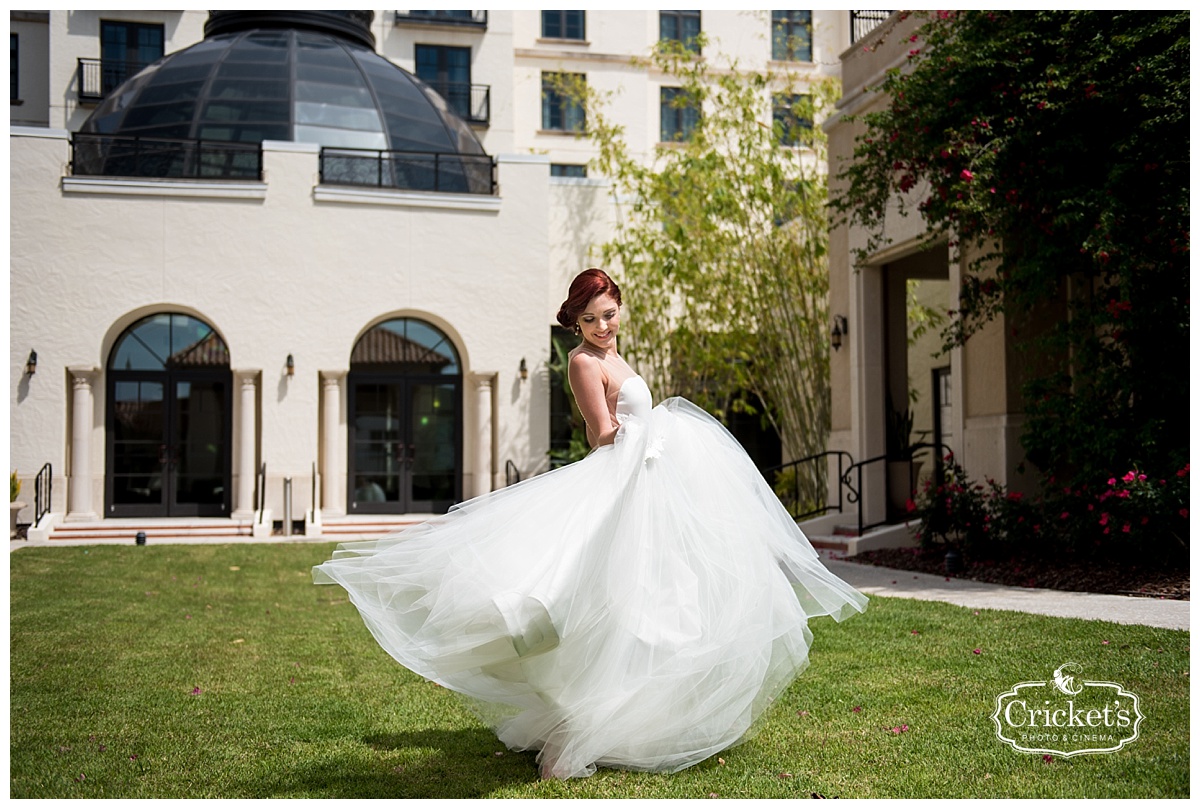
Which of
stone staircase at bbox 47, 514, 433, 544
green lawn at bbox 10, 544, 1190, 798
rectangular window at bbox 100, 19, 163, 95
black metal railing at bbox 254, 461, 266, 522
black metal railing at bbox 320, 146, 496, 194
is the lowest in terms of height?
stone staircase at bbox 47, 514, 433, 544

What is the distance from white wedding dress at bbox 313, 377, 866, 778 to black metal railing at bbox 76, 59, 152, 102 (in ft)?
82.1

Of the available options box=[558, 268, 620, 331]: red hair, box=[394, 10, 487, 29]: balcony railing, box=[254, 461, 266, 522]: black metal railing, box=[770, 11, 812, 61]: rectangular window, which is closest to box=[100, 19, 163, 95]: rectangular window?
box=[394, 10, 487, 29]: balcony railing

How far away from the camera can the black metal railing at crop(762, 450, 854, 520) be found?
14.5m

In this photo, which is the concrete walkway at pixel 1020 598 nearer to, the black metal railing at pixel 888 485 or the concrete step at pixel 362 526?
the black metal railing at pixel 888 485

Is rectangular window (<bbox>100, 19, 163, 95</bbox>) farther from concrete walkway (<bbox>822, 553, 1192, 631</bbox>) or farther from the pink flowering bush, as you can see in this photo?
concrete walkway (<bbox>822, 553, 1192, 631</bbox>)

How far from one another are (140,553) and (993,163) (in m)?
11.0

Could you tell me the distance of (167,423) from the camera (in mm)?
19281

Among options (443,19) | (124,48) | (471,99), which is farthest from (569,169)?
(124,48)

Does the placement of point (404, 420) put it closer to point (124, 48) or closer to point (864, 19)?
point (864, 19)

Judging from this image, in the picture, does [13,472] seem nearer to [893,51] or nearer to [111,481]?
[111,481]

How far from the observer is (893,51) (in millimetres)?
13539

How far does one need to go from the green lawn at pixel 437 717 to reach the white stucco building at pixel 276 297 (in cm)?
1026

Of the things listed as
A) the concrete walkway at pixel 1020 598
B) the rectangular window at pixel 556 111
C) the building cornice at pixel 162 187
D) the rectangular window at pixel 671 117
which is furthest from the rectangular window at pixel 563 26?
the concrete walkway at pixel 1020 598

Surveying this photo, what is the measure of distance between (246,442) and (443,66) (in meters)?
13.4
